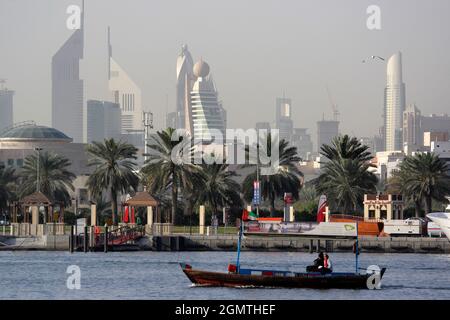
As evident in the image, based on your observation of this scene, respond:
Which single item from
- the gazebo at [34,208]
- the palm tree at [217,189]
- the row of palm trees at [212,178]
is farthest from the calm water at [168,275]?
the palm tree at [217,189]

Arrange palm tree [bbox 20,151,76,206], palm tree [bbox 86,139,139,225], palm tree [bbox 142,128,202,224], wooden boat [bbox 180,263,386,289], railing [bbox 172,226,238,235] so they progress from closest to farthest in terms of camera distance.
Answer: wooden boat [bbox 180,263,386,289], railing [bbox 172,226,238,235], palm tree [bbox 142,128,202,224], palm tree [bbox 86,139,139,225], palm tree [bbox 20,151,76,206]

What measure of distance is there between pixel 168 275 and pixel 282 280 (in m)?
11.6

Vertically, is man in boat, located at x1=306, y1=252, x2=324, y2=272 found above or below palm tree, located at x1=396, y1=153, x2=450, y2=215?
below

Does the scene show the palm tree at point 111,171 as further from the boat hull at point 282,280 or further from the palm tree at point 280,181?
the boat hull at point 282,280

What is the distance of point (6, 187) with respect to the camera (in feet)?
467

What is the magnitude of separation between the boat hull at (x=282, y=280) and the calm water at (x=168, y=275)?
0.47 metres

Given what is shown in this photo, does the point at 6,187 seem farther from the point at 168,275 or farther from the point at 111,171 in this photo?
the point at 168,275

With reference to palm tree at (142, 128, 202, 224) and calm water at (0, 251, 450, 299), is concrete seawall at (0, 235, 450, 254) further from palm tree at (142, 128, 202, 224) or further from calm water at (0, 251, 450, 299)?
palm tree at (142, 128, 202, 224)

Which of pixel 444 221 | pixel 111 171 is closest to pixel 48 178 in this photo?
pixel 111 171

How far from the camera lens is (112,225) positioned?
121750 millimetres

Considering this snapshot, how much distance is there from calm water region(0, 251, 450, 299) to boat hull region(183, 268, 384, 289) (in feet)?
1.56

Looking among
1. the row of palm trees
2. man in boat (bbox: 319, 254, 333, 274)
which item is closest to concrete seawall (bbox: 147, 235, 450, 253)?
the row of palm trees

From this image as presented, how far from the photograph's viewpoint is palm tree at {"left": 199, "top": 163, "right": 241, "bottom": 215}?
12925 cm

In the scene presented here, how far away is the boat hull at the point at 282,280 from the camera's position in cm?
6825
